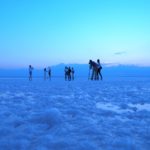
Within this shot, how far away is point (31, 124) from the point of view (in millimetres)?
5574

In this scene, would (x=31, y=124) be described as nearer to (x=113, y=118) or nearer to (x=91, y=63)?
(x=113, y=118)

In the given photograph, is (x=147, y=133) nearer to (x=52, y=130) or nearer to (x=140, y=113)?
(x=52, y=130)

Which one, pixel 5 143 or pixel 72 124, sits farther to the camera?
pixel 72 124

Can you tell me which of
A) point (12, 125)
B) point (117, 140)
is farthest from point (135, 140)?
point (12, 125)

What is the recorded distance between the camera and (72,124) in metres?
5.66

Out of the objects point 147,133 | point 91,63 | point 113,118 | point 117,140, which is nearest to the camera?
point 117,140

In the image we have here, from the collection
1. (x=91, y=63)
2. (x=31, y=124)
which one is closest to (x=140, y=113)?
(x=31, y=124)

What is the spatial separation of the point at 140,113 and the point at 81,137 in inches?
123

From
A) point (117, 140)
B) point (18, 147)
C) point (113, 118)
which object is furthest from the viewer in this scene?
point (113, 118)

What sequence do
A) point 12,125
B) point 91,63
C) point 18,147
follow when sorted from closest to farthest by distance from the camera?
point 18,147, point 12,125, point 91,63

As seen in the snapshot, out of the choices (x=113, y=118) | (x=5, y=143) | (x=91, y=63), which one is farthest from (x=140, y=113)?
(x=91, y=63)

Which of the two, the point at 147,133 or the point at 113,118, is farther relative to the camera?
the point at 113,118

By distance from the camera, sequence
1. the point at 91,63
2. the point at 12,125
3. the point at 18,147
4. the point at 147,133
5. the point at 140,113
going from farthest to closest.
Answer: the point at 91,63
the point at 140,113
the point at 12,125
the point at 147,133
the point at 18,147

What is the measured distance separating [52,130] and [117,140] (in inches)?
47.6
